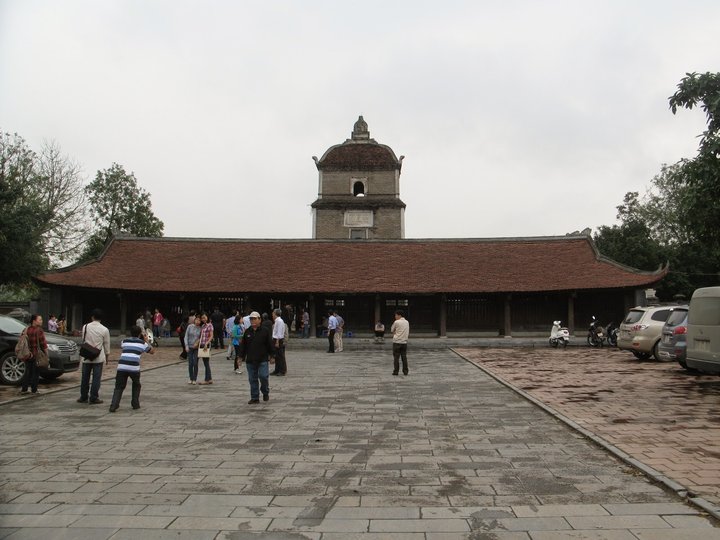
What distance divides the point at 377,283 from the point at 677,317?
1576 cm

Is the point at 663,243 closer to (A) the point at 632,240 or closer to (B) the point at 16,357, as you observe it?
(A) the point at 632,240

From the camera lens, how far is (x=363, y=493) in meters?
5.40

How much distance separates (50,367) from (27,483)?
7.85m

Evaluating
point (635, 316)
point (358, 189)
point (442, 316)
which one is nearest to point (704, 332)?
point (635, 316)

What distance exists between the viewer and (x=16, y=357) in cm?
1249

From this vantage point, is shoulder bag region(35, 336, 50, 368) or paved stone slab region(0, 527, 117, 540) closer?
paved stone slab region(0, 527, 117, 540)

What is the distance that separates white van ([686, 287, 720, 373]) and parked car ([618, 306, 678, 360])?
219 inches

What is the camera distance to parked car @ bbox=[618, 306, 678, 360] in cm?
1769

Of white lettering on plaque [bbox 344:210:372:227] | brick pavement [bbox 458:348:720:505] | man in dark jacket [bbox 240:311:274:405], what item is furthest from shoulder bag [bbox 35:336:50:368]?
white lettering on plaque [bbox 344:210:372:227]

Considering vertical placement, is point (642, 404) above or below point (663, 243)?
below

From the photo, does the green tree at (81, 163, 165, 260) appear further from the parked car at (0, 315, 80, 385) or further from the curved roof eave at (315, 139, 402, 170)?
the parked car at (0, 315, 80, 385)

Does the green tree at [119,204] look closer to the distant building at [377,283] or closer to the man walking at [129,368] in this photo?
the distant building at [377,283]

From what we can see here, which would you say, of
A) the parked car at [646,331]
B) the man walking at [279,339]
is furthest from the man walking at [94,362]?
the parked car at [646,331]

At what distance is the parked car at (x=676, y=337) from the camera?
14.4 metres
